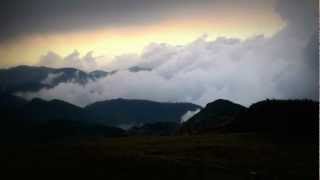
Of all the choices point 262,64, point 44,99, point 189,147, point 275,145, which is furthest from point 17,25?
point 275,145

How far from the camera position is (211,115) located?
39.8ft

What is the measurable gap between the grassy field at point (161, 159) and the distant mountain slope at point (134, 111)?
0.37 meters

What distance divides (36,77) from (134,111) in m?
1.88

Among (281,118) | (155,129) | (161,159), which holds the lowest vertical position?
(161,159)

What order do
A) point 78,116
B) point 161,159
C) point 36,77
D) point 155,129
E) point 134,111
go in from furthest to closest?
point 155,129 < point 134,111 < point 78,116 < point 36,77 < point 161,159

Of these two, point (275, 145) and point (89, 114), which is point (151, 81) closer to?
point (89, 114)

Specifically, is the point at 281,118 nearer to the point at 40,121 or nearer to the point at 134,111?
the point at 134,111

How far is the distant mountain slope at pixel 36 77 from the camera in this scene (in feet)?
30.9

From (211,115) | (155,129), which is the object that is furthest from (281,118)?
(155,129)

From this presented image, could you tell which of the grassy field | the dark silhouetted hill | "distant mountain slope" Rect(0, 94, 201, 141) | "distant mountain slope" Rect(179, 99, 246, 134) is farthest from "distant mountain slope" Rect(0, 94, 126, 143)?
the dark silhouetted hill

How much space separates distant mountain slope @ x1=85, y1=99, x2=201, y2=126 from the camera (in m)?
9.87

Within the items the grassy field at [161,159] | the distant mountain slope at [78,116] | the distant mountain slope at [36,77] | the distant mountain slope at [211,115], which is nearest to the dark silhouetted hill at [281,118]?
the distant mountain slope at [211,115]

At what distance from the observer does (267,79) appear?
10102 millimetres

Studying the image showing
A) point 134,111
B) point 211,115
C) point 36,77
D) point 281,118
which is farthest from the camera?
point 281,118
